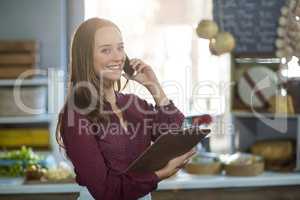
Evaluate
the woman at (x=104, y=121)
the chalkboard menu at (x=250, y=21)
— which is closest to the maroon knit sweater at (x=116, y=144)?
the woman at (x=104, y=121)

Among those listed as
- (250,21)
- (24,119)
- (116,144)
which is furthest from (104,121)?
(250,21)

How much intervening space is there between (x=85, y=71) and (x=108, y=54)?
65 mm

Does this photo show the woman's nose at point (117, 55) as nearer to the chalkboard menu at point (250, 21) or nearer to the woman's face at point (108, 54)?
the woman's face at point (108, 54)

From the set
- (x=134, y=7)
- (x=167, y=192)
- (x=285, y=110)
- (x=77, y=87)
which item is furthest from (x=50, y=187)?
(x=285, y=110)

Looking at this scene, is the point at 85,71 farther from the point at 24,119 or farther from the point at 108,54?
the point at 24,119

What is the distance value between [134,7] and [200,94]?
31cm

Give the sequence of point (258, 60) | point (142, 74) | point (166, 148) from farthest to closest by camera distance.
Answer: point (258, 60) < point (142, 74) < point (166, 148)

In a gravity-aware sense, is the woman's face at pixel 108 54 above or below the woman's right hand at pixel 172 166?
above

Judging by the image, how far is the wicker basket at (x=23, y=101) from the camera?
177cm

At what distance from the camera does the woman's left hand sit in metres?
1.38

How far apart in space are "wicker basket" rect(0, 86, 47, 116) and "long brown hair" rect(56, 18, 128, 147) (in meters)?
0.44

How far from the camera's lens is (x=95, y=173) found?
129 centimetres

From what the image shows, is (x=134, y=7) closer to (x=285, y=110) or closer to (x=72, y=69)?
(x=72, y=69)

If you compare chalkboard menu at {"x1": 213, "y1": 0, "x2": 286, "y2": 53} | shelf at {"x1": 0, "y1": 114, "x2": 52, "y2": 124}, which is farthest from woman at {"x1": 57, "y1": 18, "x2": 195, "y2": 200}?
chalkboard menu at {"x1": 213, "y1": 0, "x2": 286, "y2": 53}
